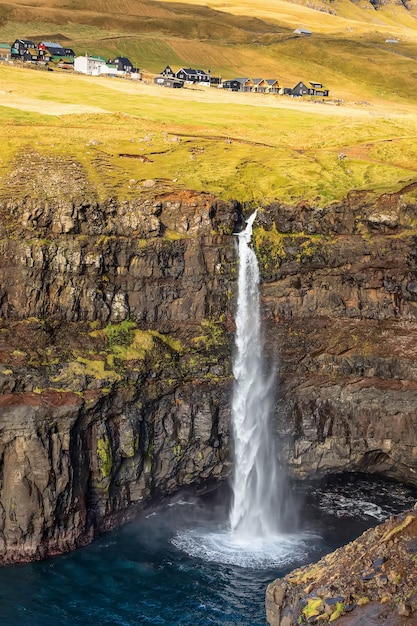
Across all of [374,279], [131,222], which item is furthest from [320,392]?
[131,222]

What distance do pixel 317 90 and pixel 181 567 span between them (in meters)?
132

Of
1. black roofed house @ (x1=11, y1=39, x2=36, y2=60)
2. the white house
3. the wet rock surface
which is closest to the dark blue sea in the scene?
the wet rock surface

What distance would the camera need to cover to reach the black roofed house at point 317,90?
167000mm

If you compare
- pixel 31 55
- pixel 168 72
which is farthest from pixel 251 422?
pixel 168 72

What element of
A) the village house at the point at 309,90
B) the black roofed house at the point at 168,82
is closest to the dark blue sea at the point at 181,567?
the black roofed house at the point at 168,82

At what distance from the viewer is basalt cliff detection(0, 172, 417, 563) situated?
6012 centimetres

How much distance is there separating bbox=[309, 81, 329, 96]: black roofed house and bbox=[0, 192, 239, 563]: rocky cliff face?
10484 cm

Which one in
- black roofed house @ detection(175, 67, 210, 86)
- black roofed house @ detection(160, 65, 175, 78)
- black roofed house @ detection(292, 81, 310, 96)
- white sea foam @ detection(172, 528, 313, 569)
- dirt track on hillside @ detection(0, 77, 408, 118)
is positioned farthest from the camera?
black roofed house @ detection(292, 81, 310, 96)

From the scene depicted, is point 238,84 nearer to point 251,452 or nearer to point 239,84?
point 239,84

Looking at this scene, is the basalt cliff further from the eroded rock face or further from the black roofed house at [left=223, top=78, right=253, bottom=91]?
the black roofed house at [left=223, top=78, right=253, bottom=91]

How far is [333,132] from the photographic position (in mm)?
96500

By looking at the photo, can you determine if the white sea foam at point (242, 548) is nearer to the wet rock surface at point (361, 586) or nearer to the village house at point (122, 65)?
the wet rock surface at point (361, 586)

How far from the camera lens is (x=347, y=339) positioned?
2704 inches

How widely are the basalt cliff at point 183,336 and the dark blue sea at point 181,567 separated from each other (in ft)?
6.40
